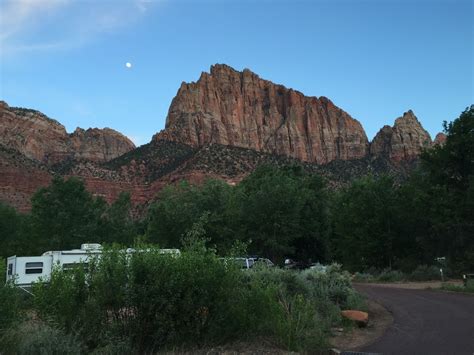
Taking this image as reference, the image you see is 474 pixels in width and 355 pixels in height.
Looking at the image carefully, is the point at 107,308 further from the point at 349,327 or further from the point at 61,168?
the point at 61,168

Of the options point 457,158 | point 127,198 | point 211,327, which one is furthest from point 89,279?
point 127,198

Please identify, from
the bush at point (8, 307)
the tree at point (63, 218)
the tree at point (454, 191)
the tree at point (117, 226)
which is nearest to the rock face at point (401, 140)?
the tree at point (117, 226)

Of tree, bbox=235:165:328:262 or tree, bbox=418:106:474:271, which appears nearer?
tree, bbox=418:106:474:271

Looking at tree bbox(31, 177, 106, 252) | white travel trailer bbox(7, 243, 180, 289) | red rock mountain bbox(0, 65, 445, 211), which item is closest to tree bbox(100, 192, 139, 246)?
tree bbox(31, 177, 106, 252)

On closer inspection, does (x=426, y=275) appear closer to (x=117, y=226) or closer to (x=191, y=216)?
(x=191, y=216)

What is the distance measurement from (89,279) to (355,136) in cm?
15975

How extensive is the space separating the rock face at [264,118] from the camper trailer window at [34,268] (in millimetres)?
114866

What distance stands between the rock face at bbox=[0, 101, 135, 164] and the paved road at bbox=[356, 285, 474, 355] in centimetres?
13450

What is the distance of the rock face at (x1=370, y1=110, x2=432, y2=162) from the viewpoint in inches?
5325

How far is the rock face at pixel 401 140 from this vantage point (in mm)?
135250

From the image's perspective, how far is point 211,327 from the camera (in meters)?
9.70

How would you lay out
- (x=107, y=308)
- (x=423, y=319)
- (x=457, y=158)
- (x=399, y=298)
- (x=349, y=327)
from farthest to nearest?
(x=457, y=158) < (x=399, y=298) < (x=423, y=319) < (x=349, y=327) < (x=107, y=308)

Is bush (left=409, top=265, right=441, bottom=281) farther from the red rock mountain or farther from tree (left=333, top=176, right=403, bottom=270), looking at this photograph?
the red rock mountain

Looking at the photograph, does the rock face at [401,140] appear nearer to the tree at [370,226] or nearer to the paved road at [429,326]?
the tree at [370,226]
